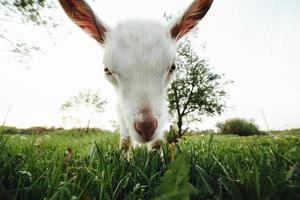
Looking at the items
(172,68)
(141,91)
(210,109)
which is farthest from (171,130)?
(210,109)

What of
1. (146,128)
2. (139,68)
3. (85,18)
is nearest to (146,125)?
(146,128)

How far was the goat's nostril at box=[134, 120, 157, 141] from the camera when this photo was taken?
2.52m

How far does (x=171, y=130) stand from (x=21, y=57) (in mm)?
20601

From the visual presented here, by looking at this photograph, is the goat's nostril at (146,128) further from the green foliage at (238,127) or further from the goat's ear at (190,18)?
the green foliage at (238,127)

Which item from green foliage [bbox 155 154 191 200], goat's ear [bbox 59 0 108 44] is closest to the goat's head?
goat's ear [bbox 59 0 108 44]

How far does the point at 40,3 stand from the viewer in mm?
15359

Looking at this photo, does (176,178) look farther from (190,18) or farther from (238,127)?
(238,127)

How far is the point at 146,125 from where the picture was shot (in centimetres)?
252

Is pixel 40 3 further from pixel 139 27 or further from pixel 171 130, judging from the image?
pixel 171 130

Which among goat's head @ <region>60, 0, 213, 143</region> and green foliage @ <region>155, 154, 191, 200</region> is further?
goat's head @ <region>60, 0, 213, 143</region>

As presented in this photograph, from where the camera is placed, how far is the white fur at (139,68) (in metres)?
2.79

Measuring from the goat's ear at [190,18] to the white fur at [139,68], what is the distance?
1.59 feet

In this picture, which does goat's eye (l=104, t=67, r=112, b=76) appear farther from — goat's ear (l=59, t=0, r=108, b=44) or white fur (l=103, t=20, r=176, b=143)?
goat's ear (l=59, t=0, r=108, b=44)

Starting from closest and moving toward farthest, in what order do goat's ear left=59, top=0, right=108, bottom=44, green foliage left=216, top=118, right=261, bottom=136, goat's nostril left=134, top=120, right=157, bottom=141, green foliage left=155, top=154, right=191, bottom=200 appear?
green foliage left=155, top=154, right=191, bottom=200
goat's nostril left=134, top=120, right=157, bottom=141
goat's ear left=59, top=0, right=108, bottom=44
green foliage left=216, top=118, right=261, bottom=136
